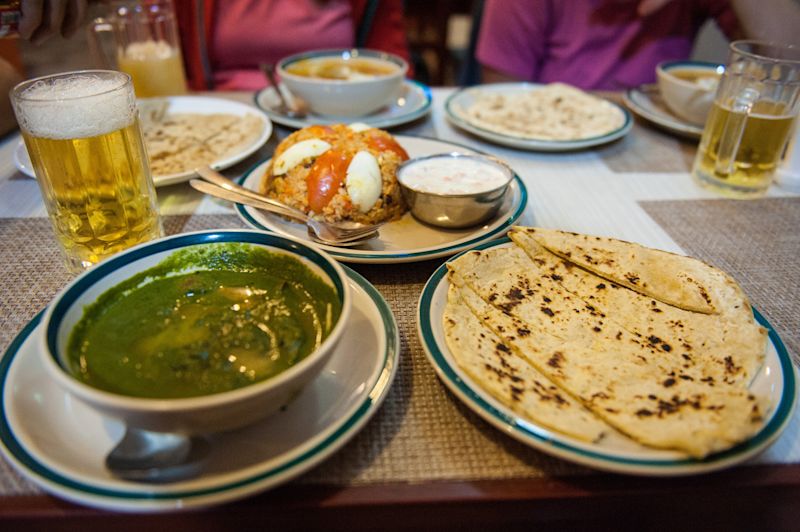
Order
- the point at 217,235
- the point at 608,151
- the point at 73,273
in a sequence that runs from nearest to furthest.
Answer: the point at 217,235, the point at 73,273, the point at 608,151

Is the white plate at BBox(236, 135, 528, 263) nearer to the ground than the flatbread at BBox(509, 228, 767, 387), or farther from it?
nearer to the ground

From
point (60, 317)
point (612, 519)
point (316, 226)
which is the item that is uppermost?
point (60, 317)

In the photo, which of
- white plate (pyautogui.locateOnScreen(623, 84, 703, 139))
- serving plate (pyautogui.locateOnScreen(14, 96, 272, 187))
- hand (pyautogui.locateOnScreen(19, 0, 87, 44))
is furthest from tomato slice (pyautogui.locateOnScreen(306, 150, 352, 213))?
white plate (pyautogui.locateOnScreen(623, 84, 703, 139))

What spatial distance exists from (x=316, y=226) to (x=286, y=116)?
109cm

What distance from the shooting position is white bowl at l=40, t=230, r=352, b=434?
754 millimetres

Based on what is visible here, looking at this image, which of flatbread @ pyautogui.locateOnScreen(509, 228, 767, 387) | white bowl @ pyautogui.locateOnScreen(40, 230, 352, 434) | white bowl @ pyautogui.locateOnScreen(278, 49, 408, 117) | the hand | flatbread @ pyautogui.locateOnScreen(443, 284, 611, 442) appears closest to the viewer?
white bowl @ pyautogui.locateOnScreen(40, 230, 352, 434)

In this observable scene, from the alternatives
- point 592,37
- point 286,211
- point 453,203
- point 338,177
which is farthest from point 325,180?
point 592,37

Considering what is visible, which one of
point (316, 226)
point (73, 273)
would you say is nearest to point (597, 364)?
point (316, 226)

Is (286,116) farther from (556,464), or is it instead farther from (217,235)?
(556,464)

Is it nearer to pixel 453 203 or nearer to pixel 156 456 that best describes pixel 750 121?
pixel 453 203

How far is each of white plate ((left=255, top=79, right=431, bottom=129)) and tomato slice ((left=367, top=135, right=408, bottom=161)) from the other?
533 millimetres

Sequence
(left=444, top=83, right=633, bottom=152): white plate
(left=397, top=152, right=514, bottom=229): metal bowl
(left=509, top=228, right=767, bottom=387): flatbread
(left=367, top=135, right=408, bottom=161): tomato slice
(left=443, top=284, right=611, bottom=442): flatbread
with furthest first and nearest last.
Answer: (left=444, top=83, right=633, bottom=152): white plate, (left=367, top=135, right=408, bottom=161): tomato slice, (left=397, top=152, right=514, bottom=229): metal bowl, (left=509, top=228, right=767, bottom=387): flatbread, (left=443, top=284, right=611, bottom=442): flatbread

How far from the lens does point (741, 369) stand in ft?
3.35

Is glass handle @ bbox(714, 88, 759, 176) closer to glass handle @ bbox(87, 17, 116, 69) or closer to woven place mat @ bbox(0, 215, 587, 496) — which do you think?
woven place mat @ bbox(0, 215, 587, 496)
